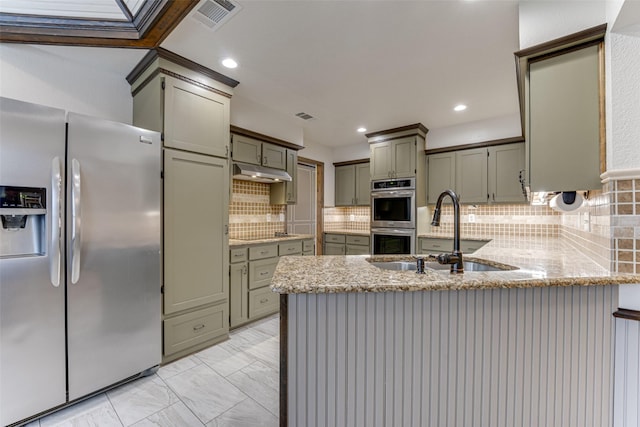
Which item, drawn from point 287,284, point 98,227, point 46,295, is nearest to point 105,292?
point 46,295

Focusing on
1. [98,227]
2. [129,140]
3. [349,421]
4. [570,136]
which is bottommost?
[349,421]

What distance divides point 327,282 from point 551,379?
1098 millimetres

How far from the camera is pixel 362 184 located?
5.04 meters

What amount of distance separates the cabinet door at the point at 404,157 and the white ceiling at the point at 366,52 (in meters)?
0.72

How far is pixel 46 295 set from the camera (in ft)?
5.35

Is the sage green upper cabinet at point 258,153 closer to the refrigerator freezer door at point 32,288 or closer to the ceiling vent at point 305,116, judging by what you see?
the ceiling vent at point 305,116

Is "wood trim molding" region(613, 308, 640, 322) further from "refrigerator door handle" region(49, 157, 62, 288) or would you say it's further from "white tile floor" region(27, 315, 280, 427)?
"refrigerator door handle" region(49, 157, 62, 288)

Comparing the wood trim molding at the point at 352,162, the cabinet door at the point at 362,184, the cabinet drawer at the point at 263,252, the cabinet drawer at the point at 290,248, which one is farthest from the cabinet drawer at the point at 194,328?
the wood trim molding at the point at 352,162

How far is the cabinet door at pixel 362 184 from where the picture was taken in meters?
4.99

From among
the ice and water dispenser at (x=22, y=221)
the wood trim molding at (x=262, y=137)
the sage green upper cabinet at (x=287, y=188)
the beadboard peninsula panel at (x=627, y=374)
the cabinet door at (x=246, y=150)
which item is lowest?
the beadboard peninsula panel at (x=627, y=374)

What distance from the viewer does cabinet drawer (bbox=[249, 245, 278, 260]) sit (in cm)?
306

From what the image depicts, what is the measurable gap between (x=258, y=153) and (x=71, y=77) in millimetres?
1733

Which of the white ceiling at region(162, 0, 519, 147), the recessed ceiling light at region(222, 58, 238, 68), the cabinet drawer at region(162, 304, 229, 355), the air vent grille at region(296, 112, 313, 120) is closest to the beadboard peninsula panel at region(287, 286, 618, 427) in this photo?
the cabinet drawer at region(162, 304, 229, 355)

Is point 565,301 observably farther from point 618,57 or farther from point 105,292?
point 105,292
